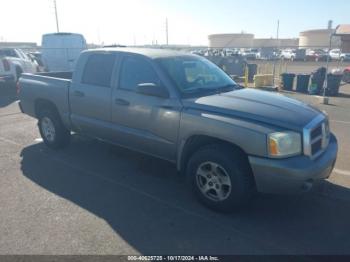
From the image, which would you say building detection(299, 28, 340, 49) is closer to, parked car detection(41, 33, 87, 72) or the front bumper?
parked car detection(41, 33, 87, 72)

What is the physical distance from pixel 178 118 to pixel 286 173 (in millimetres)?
1409

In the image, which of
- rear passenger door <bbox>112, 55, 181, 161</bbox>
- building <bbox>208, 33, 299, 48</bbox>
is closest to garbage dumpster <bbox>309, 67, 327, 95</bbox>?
rear passenger door <bbox>112, 55, 181, 161</bbox>

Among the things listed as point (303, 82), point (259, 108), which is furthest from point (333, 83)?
point (259, 108)

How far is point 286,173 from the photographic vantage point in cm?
332

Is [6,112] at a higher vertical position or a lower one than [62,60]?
lower

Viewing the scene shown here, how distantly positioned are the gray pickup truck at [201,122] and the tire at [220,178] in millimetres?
11

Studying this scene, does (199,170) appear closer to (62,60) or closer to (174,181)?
(174,181)

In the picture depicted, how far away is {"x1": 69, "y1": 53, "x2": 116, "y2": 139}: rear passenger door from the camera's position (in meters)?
4.92

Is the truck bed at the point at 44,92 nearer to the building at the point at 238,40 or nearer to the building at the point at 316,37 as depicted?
the building at the point at 316,37

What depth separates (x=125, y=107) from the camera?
15.1ft

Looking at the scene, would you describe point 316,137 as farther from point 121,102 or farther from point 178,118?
point 121,102

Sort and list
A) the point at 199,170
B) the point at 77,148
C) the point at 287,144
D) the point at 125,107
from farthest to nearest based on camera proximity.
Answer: the point at 77,148 → the point at 125,107 → the point at 199,170 → the point at 287,144

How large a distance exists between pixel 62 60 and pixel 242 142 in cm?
1451

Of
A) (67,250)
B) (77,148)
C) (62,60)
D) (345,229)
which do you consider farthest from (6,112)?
(345,229)
